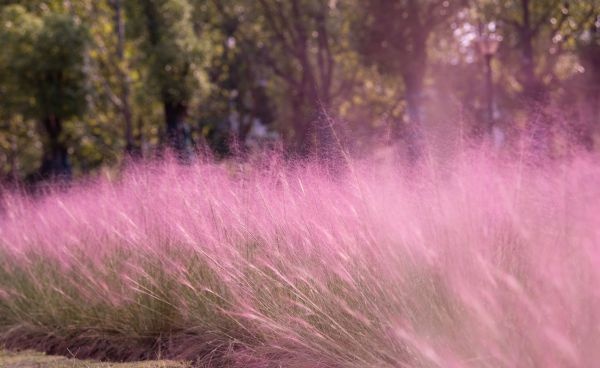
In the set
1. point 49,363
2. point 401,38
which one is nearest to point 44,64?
point 401,38

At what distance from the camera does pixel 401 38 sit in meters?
28.2

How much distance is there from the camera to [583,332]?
3.54 m

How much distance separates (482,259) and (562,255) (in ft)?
1.24

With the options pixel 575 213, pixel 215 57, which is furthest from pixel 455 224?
pixel 215 57

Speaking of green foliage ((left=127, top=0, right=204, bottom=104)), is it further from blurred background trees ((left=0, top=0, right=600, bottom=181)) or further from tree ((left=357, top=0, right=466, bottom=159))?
tree ((left=357, top=0, right=466, bottom=159))

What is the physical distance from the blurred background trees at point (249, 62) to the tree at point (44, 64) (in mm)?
44

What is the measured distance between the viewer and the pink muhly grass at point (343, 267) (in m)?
3.88

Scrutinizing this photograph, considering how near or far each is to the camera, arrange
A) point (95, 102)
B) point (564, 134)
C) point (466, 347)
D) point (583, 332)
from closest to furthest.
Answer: point (583, 332) < point (466, 347) < point (564, 134) < point (95, 102)

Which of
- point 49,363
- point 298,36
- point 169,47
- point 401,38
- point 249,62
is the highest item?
point 169,47

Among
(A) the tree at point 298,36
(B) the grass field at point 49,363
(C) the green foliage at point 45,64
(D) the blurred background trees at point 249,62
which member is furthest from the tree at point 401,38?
→ (B) the grass field at point 49,363

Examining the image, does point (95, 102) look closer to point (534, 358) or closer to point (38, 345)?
point (38, 345)

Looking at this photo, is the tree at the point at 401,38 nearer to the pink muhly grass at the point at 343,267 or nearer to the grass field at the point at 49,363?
the pink muhly grass at the point at 343,267

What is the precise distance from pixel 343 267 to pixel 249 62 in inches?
1256

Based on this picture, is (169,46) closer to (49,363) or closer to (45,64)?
(45,64)
